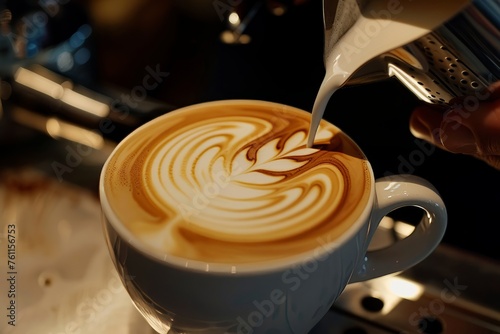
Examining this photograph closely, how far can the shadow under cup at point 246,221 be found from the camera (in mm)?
414

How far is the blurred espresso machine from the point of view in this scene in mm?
610

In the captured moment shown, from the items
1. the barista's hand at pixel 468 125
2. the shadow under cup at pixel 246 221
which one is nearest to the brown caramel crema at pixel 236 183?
the shadow under cup at pixel 246 221

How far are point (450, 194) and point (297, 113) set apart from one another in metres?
0.27

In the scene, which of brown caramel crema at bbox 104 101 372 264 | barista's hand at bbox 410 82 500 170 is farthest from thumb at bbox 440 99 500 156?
brown caramel crema at bbox 104 101 372 264

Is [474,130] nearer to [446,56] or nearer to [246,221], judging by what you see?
[446,56]

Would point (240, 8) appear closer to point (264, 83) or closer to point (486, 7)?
point (264, 83)

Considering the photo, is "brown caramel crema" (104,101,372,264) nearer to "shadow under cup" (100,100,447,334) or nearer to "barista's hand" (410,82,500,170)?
"shadow under cup" (100,100,447,334)

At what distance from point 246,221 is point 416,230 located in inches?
7.3

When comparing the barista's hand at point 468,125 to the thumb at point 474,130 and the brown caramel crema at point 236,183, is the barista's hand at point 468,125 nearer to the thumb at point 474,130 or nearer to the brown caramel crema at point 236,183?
the thumb at point 474,130

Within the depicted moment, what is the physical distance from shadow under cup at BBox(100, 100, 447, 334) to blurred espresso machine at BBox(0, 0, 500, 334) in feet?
0.32

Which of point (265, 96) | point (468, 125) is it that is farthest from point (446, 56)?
point (265, 96)

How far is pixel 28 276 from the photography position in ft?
2.18

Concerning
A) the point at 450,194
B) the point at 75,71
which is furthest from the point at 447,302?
the point at 75,71

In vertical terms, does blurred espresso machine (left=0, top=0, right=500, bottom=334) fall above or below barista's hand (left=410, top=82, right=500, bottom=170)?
below
